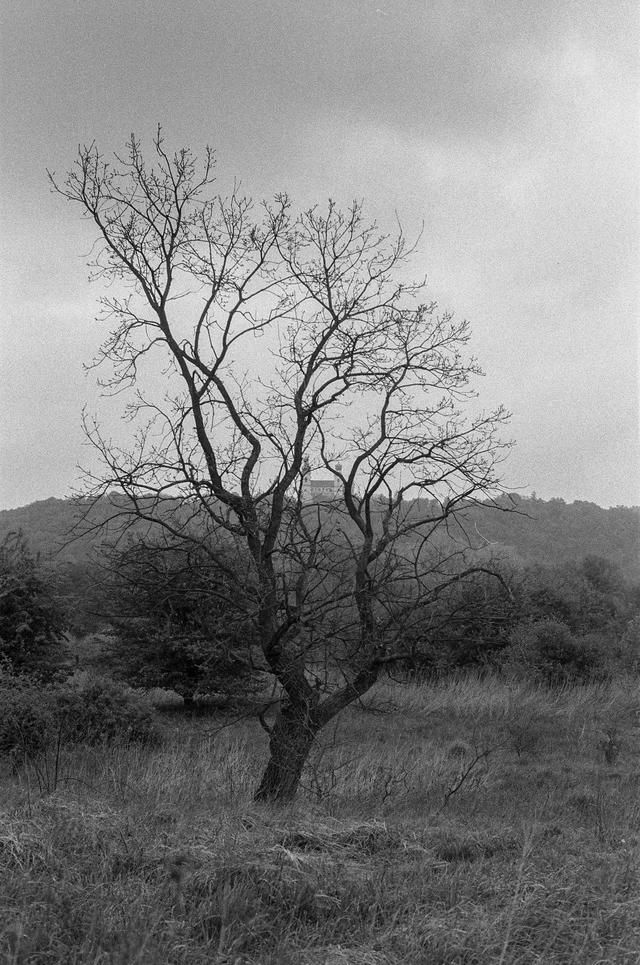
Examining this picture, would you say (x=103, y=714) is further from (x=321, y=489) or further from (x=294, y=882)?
(x=294, y=882)

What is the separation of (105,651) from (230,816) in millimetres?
14698

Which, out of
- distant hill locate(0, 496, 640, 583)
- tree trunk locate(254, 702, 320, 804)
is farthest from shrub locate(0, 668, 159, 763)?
distant hill locate(0, 496, 640, 583)

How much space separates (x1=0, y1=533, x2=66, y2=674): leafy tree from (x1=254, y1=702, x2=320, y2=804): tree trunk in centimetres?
957

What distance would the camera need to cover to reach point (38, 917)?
3.35 m

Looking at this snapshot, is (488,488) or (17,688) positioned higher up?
(488,488)

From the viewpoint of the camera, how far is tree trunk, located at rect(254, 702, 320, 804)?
7602mm

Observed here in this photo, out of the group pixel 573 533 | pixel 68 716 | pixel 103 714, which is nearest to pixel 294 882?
pixel 68 716

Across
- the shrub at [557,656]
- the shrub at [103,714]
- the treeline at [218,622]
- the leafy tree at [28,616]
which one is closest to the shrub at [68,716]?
the shrub at [103,714]

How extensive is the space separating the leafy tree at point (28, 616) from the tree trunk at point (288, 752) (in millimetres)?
9574

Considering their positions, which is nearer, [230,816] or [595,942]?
[595,942]

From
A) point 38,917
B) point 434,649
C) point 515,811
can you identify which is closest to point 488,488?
point 434,649

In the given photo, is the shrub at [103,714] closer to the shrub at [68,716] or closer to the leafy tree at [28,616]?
the shrub at [68,716]

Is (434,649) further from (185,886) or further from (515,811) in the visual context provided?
(185,886)

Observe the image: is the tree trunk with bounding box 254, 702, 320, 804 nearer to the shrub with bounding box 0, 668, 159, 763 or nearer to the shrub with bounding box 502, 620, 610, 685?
the shrub with bounding box 0, 668, 159, 763
